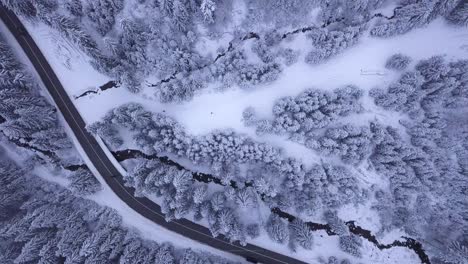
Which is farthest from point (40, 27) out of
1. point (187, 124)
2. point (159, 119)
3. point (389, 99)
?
point (389, 99)

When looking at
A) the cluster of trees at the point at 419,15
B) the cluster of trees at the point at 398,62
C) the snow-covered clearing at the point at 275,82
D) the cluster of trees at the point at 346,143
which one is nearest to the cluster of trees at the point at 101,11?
the snow-covered clearing at the point at 275,82

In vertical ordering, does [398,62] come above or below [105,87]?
above

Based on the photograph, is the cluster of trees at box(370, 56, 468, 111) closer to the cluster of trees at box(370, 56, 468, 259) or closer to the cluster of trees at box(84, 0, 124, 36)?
the cluster of trees at box(370, 56, 468, 259)

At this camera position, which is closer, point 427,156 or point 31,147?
point 427,156

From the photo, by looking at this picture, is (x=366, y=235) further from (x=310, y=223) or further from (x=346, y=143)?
(x=346, y=143)

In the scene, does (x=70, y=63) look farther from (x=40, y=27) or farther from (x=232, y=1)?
(x=232, y=1)

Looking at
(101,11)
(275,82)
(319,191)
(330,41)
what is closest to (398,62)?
(330,41)
